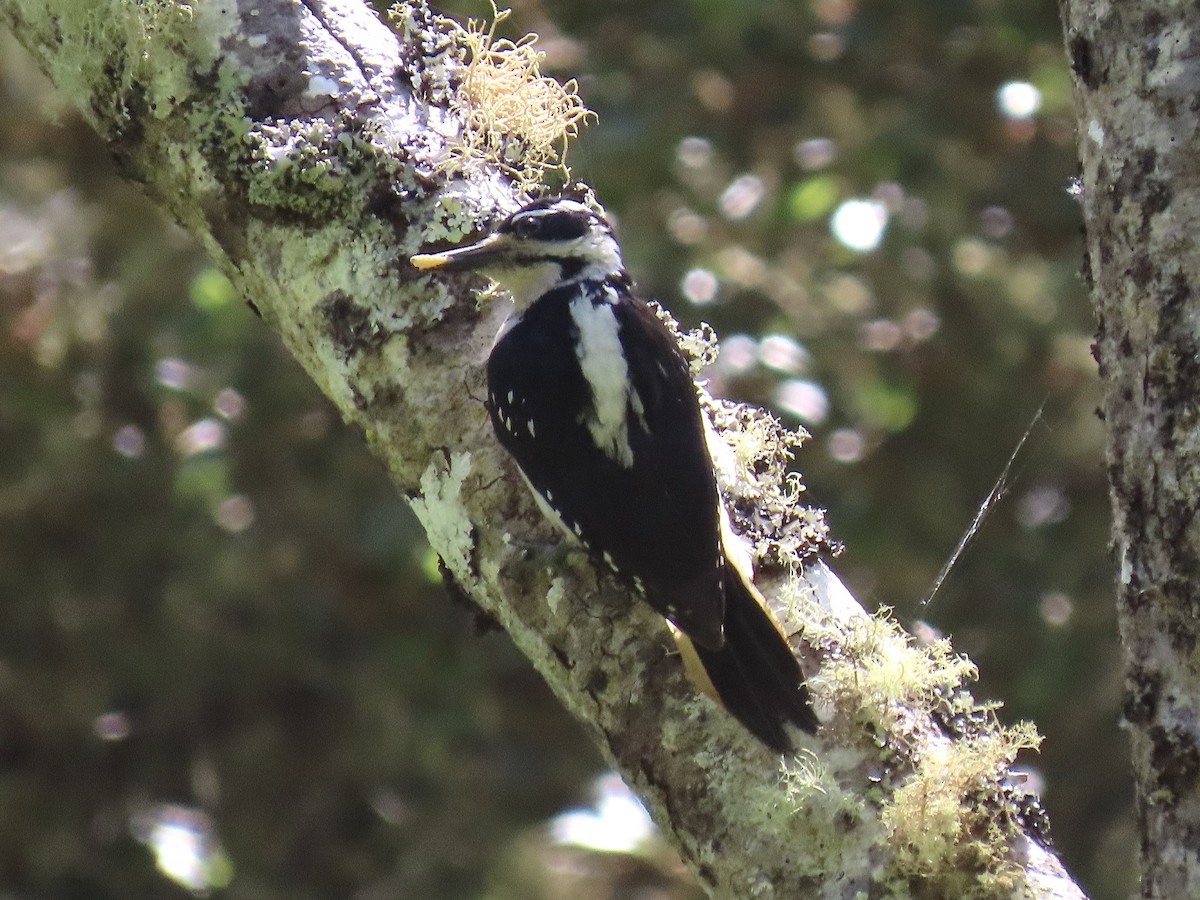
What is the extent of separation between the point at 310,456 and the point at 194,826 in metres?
1.49

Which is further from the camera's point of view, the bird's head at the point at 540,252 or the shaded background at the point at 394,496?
the shaded background at the point at 394,496

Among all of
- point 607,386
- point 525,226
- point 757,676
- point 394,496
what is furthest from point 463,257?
point 394,496

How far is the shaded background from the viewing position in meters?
5.20

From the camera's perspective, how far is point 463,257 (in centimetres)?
285

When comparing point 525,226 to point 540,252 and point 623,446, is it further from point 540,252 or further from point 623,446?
point 623,446

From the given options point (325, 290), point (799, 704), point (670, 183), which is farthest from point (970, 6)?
point (799, 704)

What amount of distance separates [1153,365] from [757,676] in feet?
2.30

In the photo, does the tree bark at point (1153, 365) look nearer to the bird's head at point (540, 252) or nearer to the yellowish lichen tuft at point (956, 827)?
the yellowish lichen tuft at point (956, 827)

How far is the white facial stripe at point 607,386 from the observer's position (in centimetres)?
303

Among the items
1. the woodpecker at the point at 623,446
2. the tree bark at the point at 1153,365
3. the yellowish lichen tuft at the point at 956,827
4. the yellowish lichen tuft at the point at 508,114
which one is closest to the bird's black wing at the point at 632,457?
the woodpecker at the point at 623,446

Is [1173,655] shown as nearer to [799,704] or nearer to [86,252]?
[799,704]

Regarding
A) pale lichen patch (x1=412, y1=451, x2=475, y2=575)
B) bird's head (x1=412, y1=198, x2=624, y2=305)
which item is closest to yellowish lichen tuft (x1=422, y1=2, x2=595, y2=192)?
bird's head (x1=412, y1=198, x2=624, y2=305)

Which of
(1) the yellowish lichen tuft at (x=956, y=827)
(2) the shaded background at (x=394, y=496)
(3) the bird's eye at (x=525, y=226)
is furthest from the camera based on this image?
(2) the shaded background at (x=394, y=496)

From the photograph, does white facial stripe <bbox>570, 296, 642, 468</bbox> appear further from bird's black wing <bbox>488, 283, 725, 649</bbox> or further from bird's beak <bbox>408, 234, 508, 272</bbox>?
bird's beak <bbox>408, 234, 508, 272</bbox>
